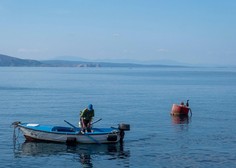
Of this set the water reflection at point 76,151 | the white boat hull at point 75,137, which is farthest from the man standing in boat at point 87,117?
the water reflection at point 76,151

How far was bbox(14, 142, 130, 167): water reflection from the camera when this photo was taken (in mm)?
29591

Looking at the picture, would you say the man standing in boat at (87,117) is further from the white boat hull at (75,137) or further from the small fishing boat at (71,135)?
the white boat hull at (75,137)

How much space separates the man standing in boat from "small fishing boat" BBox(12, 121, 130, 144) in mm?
483

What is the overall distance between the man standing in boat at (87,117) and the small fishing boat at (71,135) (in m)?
0.48

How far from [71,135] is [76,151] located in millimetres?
1951

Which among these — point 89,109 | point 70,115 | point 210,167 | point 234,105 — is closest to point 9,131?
point 89,109

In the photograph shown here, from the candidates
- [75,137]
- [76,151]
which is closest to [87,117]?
[75,137]

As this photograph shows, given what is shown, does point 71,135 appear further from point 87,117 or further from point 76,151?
point 76,151

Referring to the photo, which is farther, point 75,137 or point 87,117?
point 87,117

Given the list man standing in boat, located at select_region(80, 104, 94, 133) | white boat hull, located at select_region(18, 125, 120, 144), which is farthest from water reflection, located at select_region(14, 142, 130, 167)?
man standing in boat, located at select_region(80, 104, 94, 133)

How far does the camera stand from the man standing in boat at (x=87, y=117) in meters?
33.1

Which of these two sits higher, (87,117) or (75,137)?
(87,117)

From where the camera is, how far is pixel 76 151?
3119cm

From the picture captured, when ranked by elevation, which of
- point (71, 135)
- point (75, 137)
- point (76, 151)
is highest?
point (71, 135)
